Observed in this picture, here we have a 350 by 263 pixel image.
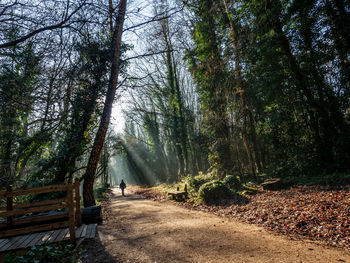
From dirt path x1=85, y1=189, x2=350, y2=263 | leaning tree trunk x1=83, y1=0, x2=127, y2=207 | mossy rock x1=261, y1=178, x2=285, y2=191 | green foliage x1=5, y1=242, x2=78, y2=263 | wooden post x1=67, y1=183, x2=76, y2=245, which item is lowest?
dirt path x1=85, y1=189, x2=350, y2=263

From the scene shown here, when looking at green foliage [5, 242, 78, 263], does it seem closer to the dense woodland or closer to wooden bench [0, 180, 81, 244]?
wooden bench [0, 180, 81, 244]

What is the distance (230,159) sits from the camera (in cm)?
1230

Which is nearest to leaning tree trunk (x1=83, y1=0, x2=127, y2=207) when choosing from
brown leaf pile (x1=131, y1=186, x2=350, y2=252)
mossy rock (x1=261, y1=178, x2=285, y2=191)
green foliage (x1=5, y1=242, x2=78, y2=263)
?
green foliage (x1=5, y1=242, x2=78, y2=263)

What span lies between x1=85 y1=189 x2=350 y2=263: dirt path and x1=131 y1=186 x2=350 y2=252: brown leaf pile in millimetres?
426

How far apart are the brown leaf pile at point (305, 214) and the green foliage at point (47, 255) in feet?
15.1

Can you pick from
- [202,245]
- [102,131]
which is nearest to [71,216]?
[202,245]

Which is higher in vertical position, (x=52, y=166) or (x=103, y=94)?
(x=103, y=94)

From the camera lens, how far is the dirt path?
3.26 m

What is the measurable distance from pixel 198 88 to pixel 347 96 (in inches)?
344

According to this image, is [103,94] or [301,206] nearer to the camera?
[301,206]

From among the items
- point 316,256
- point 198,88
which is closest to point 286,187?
point 316,256

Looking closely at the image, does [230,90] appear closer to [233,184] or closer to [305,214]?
[233,184]

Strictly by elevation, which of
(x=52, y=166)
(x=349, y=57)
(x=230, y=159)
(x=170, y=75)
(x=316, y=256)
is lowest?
(x=316, y=256)

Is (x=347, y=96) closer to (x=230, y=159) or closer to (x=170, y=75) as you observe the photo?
(x=230, y=159)
